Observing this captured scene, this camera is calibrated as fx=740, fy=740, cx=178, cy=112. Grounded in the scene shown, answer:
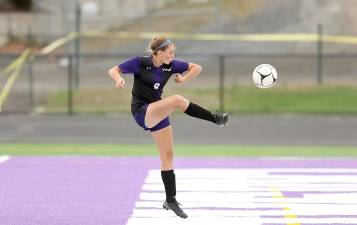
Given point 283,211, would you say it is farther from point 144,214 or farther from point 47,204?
point 47,204

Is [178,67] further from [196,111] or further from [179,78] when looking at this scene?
[196,111]

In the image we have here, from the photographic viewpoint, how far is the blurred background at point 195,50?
2680 centimetres

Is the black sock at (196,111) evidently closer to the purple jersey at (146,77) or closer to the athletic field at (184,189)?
the purple jersey at (146,77)

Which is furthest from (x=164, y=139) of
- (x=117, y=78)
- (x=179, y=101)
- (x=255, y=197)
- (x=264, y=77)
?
(x=255, y=197)

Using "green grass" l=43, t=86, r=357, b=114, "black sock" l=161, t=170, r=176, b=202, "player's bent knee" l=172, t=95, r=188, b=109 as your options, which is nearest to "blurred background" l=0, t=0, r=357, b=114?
"green grass" l=43, t=86, r=357, b=114

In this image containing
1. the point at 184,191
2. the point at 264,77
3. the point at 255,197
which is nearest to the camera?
the point at 264,77

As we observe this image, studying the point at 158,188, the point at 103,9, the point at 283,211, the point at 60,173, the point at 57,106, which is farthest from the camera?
the point at 103,9

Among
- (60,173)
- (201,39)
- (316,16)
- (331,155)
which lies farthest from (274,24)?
(60,173)

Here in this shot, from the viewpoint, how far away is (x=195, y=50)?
1410 inches

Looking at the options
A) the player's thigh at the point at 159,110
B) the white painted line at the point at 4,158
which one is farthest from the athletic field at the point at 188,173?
the player's thigh at the point at 159,110

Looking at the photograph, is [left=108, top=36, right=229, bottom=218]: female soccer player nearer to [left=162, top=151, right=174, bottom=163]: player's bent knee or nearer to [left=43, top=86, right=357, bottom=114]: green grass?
[left=162, top=151, right=174, bottom=163]: player's bent knee

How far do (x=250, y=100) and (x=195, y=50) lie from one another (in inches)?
365

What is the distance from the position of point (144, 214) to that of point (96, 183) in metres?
2.75

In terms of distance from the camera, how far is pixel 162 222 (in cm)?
852
